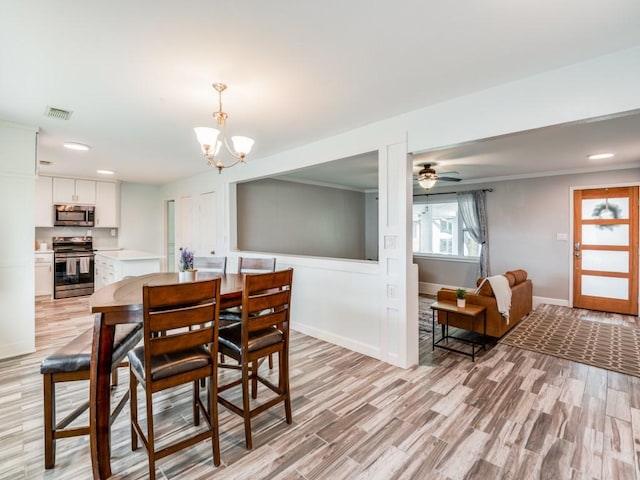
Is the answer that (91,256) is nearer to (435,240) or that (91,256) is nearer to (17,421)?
(17,421)

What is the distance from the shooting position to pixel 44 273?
590 centimetres

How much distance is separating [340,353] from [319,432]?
1381 mm

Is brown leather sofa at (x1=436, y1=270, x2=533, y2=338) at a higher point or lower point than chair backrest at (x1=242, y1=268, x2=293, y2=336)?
lower

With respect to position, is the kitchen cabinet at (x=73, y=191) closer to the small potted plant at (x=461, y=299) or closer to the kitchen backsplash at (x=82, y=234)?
the kitchen backsplash at (x=82, y=234)

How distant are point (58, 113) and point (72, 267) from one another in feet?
13.6

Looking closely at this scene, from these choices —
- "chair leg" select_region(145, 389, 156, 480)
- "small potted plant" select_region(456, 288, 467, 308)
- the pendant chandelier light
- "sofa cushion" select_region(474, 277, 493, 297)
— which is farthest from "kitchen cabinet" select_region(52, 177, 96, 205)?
"sofa cushion" select_region(474, 277, 493, 297)

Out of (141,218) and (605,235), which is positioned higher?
(141,218)

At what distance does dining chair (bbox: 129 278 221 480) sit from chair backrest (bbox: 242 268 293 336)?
0.20 meters

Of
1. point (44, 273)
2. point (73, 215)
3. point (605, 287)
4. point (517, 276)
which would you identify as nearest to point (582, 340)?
point (517, 276)

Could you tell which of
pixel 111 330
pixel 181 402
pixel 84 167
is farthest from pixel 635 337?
pixel 84 167

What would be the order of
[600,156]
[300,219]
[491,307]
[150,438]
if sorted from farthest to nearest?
1. [300,219]
2. [600,156]
3. [491,307]
4. [150,438]

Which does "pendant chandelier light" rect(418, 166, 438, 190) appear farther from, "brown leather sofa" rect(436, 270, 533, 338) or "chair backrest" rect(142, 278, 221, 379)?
"chair backrest" rect(142, 278, 221, 379)

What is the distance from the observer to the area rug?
324 centimetres

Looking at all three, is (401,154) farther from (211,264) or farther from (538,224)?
(538,224)
